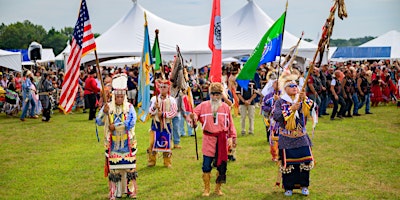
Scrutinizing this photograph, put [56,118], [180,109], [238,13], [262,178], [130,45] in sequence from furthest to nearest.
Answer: [238,13], [130,45], [56,118], [180,109], [262,178]

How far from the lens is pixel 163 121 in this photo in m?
9.80

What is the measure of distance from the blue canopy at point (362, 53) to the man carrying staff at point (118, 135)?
3774 cm

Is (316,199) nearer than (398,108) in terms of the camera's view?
Yes

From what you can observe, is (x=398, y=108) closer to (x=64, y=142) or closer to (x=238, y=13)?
(x=238, y=13)

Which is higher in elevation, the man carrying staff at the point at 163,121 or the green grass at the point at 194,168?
the man carrying staff at the point at 163,121

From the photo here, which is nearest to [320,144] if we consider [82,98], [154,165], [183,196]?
[154,165]

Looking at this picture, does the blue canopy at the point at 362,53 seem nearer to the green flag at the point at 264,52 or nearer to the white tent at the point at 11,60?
the white tent at the point at 11,60

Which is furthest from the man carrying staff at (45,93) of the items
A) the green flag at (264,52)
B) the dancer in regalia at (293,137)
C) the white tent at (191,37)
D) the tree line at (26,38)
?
the tree line at (26,38)

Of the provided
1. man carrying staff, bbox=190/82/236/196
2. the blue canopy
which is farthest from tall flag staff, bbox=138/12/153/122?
the blue canopy

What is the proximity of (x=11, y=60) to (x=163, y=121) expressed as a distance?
19004mm

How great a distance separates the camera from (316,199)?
292 inches

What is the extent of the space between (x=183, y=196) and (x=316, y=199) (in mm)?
2079

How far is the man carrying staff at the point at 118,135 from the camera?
7406mm

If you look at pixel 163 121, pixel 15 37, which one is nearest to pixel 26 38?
pixel 15 37
